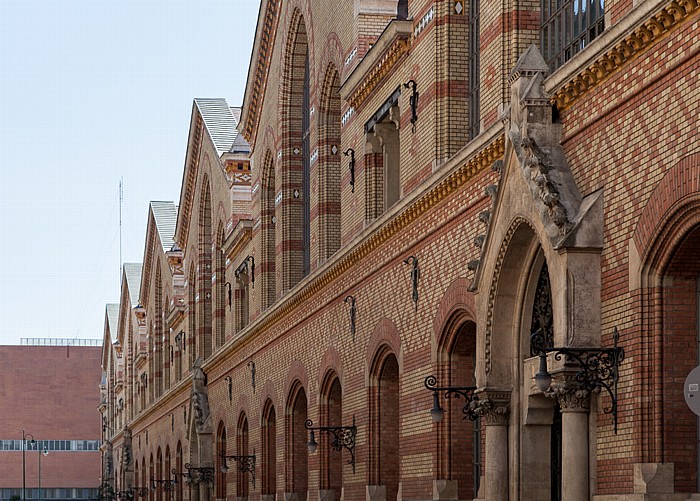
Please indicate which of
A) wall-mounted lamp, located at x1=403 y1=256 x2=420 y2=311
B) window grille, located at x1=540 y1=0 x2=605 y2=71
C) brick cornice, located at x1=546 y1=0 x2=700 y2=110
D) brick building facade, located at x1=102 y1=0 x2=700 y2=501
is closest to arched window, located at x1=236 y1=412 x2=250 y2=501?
brick building facade, located at x1=102 y1=0 x2=700 y2=501

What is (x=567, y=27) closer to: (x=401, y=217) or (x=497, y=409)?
(x=497, y=409)

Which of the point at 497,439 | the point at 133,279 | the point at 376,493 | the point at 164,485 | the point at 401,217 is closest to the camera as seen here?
the point at 497,439

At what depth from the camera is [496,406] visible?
673 inches

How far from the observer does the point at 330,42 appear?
27.5 metres

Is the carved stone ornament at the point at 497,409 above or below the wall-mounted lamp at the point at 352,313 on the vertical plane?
below

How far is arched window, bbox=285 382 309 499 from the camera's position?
31.0m

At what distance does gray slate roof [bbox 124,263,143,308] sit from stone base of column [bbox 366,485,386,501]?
50.3 metres

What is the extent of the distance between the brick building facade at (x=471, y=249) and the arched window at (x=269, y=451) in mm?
60

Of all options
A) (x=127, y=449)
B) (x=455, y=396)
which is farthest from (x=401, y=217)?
(x=127, y=449)

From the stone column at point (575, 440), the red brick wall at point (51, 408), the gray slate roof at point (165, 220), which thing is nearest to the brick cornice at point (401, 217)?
Result: the stone column at point (575, 440)

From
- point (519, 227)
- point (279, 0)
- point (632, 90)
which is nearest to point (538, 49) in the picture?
point (519, 227)

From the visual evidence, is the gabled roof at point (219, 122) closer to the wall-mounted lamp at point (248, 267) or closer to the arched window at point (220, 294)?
the arched window at point (220, 294)

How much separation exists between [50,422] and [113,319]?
63.8 feet

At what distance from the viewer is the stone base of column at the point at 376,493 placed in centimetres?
2352
